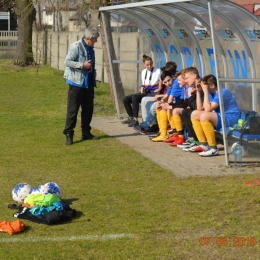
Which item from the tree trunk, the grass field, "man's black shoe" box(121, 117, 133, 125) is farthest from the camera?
the tree trunk

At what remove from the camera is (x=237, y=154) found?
30.9 ft

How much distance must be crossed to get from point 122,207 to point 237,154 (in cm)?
→ 269

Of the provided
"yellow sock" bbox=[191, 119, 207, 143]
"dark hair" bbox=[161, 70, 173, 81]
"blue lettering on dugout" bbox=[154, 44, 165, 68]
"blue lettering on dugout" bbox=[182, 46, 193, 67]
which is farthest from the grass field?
"blue lettering on dugout" bbox=[154, 44, 165, 68]

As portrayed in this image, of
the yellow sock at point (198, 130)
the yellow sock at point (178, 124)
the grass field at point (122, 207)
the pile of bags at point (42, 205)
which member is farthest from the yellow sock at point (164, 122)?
the pile of bags at point (42, 205)

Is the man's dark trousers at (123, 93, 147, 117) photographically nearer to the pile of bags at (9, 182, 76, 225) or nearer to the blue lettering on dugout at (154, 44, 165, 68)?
the blue lettering on dugout at (154, 44, 165, 68)

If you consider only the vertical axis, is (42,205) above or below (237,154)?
below

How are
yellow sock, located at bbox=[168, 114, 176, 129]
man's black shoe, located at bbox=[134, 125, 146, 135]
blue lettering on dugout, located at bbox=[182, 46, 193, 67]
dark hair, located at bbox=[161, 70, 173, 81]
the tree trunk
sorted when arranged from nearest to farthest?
yellow sock, located at bbox=[168, 114, 176, 129]
dark hair, located at bbox=[161, 70, 173, 81]
man's black shoe, located at bbox=[134, 125, 146, 135]
blue lettering on dugout, located at bbox=[182, 46, 193, 67]
the tree trunk

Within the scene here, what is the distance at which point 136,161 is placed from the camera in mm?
10016

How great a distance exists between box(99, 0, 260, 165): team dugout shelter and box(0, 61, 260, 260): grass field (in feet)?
5.26

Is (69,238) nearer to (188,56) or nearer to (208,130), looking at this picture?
(208,130)

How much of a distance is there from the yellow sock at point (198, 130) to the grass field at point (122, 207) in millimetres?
943

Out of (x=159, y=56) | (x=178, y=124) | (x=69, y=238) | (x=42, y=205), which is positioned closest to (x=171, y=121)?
(x=178, y=124)

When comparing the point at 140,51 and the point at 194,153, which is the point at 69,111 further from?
the point at 140,51

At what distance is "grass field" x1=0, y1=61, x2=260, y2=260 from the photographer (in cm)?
586
